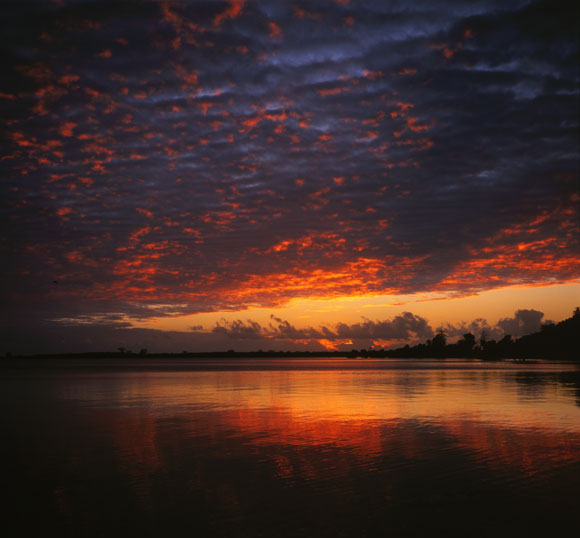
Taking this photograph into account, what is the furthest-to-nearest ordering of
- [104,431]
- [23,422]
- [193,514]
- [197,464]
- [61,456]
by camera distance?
[23,422], [104,431], [61,456], [197,464], [193,514]

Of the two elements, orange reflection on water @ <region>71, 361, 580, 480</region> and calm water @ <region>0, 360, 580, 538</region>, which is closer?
calm water @ <region>0, 360, 580, 538</region>

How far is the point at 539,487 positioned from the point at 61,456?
2078cm

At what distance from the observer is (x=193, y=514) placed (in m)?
15.6

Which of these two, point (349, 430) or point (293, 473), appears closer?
point (293, 473)

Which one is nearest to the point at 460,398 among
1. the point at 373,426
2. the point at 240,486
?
the point at 373,426

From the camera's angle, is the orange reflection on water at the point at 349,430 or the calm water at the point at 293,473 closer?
the calm water at the point at 293,473

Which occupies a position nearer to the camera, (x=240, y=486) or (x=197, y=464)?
(x=240, y=486)

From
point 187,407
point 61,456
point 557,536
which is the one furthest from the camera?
point 187,407

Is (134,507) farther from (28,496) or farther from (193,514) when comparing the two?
(28,496)

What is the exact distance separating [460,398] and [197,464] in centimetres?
3537

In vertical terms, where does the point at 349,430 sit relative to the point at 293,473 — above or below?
below

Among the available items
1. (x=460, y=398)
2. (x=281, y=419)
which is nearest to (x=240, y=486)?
(x=281, y=419)

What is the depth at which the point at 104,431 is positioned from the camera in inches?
1220

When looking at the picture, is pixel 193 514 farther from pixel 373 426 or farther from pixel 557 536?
pixel 373 426
